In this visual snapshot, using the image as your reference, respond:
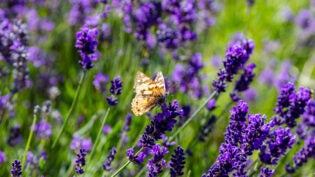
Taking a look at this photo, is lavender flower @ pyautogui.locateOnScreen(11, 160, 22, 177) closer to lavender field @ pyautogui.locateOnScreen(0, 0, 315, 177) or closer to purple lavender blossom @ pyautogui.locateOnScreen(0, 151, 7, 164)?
lavender field @ pyautogui.locateOnScreen(0, 0, 315, 177)

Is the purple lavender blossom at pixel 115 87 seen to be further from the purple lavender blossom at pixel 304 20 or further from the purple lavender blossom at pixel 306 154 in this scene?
the purple lavender blossom at pixel 304 20

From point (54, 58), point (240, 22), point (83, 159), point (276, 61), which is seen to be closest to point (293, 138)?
point (83, 159)

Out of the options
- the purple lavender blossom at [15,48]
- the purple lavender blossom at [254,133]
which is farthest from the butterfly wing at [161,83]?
the purple lavender blossom at [15,48]

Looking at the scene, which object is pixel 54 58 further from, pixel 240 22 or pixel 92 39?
pixel 240 22

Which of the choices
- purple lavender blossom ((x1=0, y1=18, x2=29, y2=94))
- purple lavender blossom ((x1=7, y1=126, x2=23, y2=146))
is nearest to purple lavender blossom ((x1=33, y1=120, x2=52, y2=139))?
purple lavender blossom ((x1=7, y1=126, x2=23, y2=146))

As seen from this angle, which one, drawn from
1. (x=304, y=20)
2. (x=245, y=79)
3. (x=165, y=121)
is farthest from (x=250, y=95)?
(x=165, y=121)
